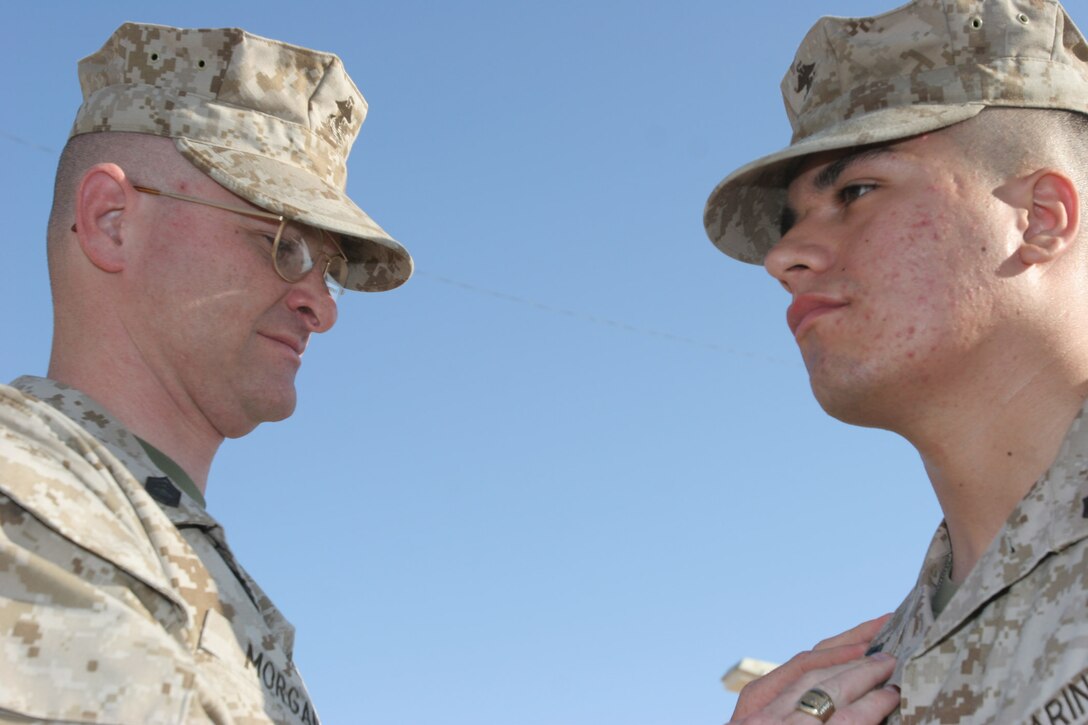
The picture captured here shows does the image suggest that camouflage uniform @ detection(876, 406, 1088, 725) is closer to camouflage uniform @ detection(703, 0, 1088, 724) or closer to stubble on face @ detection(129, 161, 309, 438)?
camouflage uniform @ detection(703, 0, 1088, 724)

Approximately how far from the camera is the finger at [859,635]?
13.2 feet

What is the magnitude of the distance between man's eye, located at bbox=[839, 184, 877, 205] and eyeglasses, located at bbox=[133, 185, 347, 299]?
6.12ft

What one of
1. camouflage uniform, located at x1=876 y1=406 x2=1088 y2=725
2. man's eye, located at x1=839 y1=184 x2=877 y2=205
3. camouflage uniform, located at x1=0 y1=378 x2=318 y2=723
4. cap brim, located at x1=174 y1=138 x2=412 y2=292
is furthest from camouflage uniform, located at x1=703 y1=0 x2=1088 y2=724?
camouflage uniform, located at x1=0 y1=378 x2=318 y2=723

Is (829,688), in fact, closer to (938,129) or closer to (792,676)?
(792,676)

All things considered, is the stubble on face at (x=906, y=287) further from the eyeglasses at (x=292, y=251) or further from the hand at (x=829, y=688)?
the eyeglasses at (x=292, y=251)

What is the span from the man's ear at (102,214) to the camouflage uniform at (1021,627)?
2.84 metres

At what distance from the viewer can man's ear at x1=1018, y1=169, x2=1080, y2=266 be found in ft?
12.3

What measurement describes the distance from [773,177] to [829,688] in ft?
6.17

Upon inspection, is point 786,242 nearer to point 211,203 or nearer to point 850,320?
point 850,320

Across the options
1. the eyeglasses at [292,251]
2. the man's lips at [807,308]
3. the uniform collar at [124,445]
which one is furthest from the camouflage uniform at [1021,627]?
the eyeglasses at [292,251]

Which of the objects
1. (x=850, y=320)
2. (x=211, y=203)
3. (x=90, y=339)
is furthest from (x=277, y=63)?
(x=850, y=320)

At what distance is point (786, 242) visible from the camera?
416cm

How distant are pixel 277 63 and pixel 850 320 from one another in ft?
7.79

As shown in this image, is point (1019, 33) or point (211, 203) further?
point (211, 203)
